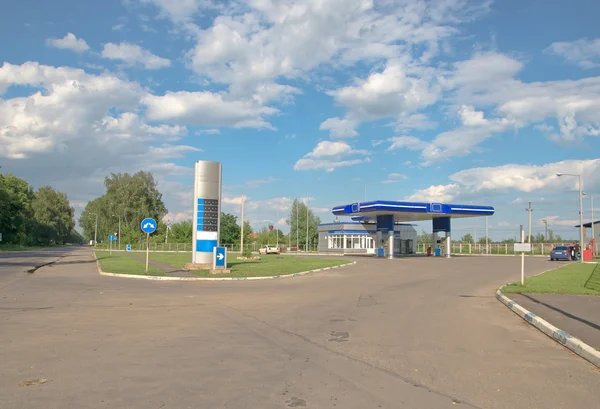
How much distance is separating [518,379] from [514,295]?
A: 35.7 ft

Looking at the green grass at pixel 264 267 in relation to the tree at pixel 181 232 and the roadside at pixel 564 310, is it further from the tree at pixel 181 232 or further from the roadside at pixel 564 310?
the tree at pixel 181 232

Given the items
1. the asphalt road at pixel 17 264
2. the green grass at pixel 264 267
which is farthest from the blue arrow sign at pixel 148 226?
the asphalt road at pixel 17 264

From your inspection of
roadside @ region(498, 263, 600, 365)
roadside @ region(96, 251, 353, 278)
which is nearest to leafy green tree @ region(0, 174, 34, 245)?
roadside @ region(96, 251, 353, 278)

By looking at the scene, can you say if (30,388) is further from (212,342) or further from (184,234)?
(184,234)

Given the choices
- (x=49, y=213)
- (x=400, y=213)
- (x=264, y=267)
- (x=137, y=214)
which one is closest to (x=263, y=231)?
(x=137, y=214)

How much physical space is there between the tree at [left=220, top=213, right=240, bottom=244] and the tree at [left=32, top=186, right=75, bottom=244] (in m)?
43.3

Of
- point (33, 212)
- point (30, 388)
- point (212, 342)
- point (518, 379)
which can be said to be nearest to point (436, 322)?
point (518, 379)

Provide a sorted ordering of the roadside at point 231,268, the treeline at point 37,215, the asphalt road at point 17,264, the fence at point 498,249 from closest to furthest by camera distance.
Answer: the asphalt road at point 17,264 → the roadside at point 231,268 → the fence at point 498,249 → the treeline at point 37,215

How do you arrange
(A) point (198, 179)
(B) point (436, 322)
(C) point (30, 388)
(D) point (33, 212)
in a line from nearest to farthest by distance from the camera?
(C) point (30, 388), (B) point (436, 322), (A) point (198, 179), (D) point (33, 212)

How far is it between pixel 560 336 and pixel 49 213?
119 m

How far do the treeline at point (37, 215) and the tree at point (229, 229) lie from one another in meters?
35.9

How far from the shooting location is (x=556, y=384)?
6.59 m

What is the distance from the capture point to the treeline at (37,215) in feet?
297

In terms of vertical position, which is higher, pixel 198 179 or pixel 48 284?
pixel 198 179
